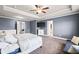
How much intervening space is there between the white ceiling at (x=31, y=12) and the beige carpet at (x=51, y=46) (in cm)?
44

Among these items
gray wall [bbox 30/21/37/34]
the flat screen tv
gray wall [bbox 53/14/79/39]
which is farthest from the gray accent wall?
gray wall [bbox 53/14/79/39]

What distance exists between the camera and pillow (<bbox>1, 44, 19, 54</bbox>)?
123 cm

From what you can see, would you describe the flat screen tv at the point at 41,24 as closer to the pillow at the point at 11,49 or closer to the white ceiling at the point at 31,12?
the white ceiling at the point at 31,12

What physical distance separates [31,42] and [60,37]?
57 cm

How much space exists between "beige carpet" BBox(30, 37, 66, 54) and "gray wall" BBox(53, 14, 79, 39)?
Result: 0.13m

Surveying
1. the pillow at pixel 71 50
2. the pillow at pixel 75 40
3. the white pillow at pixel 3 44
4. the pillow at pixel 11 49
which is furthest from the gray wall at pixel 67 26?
the white pillow at pixel 3 44

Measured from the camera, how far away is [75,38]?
1314mm

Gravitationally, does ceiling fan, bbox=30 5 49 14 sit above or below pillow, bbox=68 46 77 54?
above

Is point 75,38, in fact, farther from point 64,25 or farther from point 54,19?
point 54,19

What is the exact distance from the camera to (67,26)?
1369 mm

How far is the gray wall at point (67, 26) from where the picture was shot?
4.32 feet

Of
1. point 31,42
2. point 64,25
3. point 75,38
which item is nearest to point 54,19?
point 64,25

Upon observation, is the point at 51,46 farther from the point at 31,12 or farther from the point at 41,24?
the point at 31,12

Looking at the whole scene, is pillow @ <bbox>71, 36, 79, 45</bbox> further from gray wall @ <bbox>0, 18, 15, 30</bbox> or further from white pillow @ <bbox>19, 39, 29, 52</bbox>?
gray wall @ <bbox>0, 18, 15, 30</bbox>
